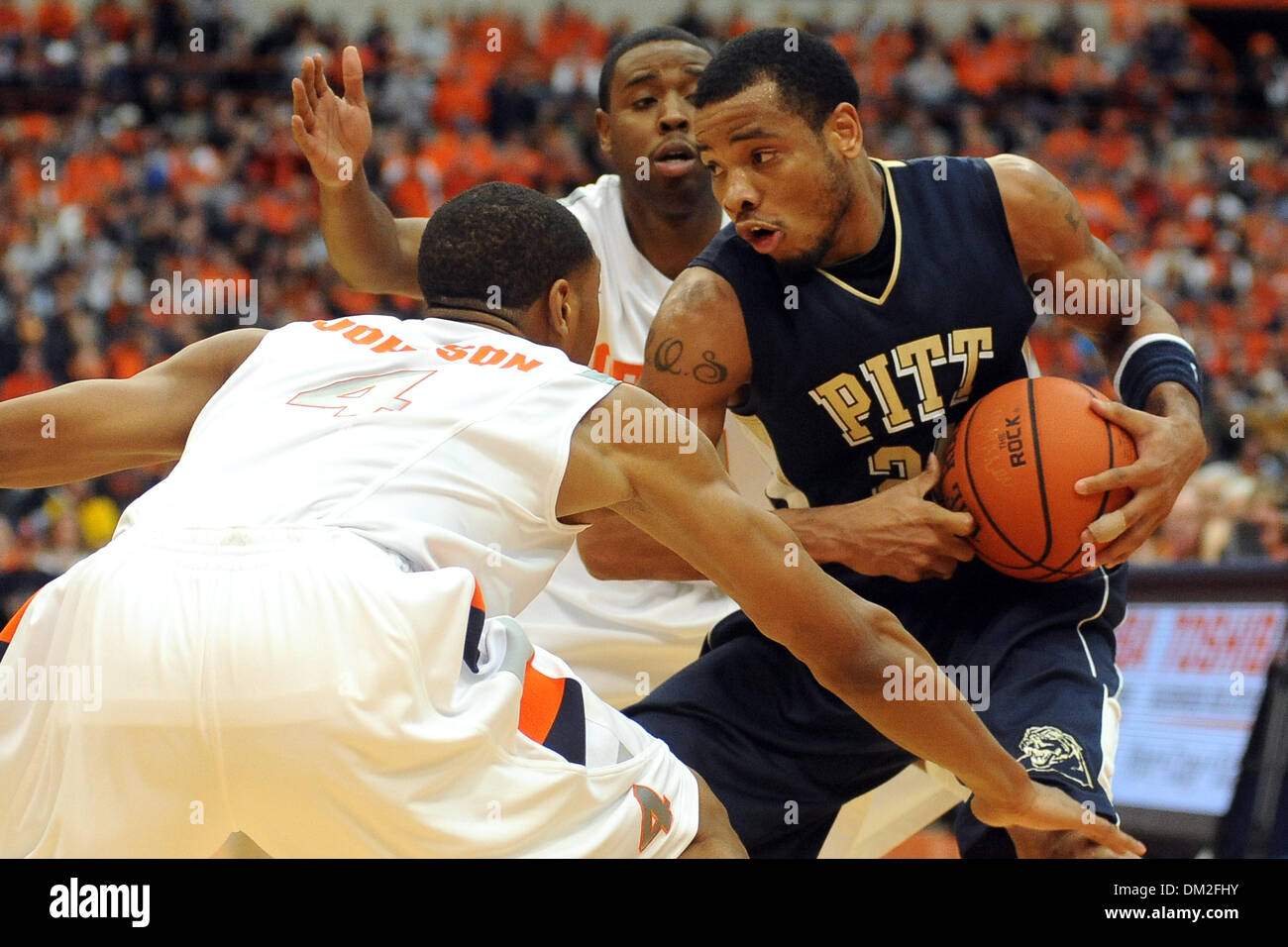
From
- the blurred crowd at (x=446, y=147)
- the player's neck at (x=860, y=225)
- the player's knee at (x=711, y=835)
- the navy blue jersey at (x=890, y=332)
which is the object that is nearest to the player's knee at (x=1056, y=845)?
the player's knee at (x=711, y=835)

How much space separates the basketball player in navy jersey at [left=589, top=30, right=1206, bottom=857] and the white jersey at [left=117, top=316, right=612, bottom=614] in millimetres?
868

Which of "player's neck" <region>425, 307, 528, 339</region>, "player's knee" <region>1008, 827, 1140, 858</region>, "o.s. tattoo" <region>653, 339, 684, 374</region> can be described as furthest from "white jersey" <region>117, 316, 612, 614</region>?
"player's knee" <region>1008, 827, 1140, 858</region>

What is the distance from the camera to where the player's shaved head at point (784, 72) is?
341 centimetres

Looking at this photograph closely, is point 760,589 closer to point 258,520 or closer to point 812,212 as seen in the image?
point 258,520

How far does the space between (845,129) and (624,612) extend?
1529 mm

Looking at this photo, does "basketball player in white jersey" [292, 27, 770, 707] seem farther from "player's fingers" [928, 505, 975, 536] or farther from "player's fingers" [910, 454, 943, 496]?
"player's fingers" [928, 505, 975, 536]

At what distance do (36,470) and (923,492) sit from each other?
1.83 metres

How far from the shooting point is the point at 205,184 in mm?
14062

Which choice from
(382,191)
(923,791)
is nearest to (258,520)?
(923,791)

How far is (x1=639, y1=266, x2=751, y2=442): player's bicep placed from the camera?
345cm

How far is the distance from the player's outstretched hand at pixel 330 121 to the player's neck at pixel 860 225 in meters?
1.34

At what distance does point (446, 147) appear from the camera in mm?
15008

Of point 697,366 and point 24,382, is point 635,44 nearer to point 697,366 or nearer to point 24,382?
point 697,366
